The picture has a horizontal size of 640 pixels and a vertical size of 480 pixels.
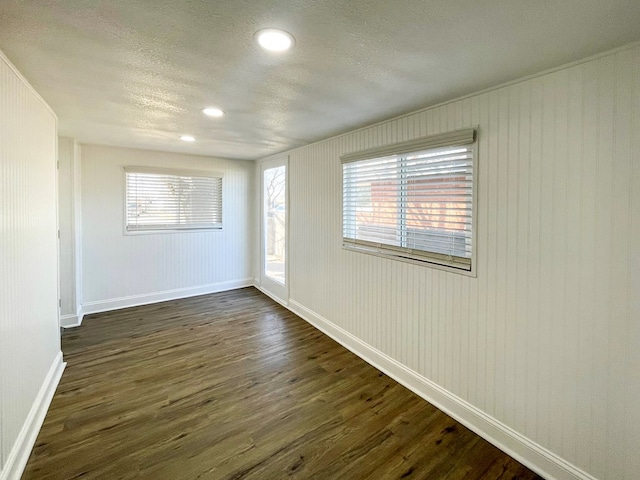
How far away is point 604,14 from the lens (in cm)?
120

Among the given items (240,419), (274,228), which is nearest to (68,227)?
(274,228)

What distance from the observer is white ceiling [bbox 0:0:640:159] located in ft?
3.92

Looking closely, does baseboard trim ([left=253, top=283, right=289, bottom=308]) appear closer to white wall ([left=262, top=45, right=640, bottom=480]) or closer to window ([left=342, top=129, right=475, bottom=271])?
window ([left=342, top=129, right=475, bottom=271])

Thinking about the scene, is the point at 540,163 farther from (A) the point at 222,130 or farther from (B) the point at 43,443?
(B) the point at 43,443

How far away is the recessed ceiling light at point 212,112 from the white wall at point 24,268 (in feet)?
3.54

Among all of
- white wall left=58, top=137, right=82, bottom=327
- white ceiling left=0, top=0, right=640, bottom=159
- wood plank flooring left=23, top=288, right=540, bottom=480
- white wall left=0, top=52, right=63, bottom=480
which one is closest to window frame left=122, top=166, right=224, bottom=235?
white wall left=58, top=137, right=82, bottom=327

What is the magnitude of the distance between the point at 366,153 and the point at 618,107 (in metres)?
1.74

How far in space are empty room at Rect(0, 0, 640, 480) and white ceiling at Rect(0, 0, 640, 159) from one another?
12 mm

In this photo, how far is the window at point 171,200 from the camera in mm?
4426

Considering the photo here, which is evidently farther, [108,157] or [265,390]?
[108,157]

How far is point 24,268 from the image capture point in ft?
6.31

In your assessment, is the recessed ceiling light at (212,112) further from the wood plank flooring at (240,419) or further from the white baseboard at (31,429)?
the white baseboard at (31,429)

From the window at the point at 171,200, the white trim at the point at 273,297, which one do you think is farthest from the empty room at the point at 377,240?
the white trim at the point at 273,297

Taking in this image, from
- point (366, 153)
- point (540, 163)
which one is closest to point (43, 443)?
point (366, 153)
